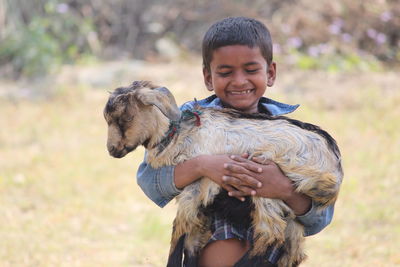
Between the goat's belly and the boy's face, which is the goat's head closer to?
the boy's face

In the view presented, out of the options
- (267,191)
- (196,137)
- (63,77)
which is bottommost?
(267,191)

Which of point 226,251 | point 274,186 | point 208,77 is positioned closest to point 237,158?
point 274,186

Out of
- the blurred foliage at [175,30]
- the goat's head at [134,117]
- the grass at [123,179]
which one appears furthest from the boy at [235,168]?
the blurred foliage at [175,30]

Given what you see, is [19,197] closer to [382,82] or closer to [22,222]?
[22,222]

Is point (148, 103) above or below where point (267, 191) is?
above

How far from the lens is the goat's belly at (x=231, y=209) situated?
253 centimetres

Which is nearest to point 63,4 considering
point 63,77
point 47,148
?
point 63,77

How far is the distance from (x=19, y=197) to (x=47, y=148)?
1.40 meters

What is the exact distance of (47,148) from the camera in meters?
7.24

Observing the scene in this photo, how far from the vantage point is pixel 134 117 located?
101 inches

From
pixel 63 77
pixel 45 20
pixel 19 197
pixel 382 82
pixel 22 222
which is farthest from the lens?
pixel 45 20

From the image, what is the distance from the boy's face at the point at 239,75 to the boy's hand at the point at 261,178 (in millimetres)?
336

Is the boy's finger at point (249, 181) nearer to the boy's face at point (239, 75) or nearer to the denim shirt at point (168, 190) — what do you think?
the denim shirt at point (168, 190)

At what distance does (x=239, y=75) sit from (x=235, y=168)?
449 millimetres
